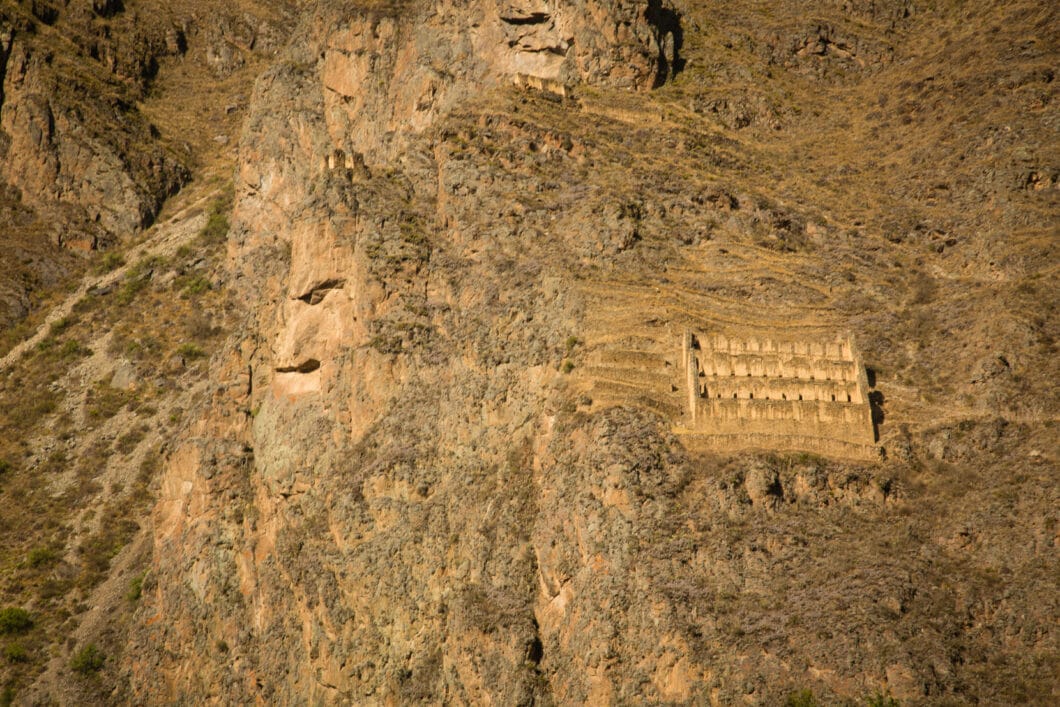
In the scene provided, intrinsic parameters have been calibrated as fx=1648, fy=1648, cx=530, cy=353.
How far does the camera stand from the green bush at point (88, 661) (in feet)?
268

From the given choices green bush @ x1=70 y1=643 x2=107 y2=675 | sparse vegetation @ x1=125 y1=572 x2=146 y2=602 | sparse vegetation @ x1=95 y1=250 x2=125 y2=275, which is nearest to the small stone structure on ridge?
sparse vegetation @ x1=125 y1=572 x2=146 y2=602

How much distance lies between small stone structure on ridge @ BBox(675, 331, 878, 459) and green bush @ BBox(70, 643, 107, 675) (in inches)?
1459

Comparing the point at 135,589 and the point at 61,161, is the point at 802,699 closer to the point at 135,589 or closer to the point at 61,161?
the point at 135,589

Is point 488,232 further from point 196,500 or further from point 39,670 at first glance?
point 39,670

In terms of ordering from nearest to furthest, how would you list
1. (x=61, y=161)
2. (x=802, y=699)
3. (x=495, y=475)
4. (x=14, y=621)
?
(x=802, y=699) → (x=495, y=475) → (x=14, y=621) → (x=61, y=161)

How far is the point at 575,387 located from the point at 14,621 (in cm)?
3809

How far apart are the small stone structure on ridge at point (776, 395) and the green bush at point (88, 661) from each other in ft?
122

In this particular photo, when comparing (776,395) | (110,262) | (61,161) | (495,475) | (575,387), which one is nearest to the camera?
(776,395)

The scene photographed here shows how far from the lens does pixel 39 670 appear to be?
271 feet

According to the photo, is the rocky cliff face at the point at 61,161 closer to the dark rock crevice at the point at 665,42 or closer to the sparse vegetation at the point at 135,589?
the sparse vegetation at the point at 135,589

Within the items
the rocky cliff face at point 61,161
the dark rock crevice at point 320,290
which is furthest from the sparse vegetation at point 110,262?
the dark rock crevice at point 320,290

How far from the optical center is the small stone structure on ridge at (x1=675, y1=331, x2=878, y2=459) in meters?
59.1

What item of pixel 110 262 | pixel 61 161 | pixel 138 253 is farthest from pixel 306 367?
pixel 61 161

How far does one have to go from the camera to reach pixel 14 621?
84.2m
